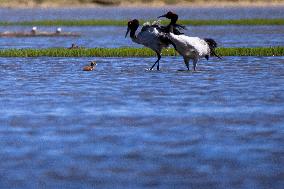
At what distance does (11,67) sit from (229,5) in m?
166

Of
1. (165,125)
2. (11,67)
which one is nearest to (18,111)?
(165,125)

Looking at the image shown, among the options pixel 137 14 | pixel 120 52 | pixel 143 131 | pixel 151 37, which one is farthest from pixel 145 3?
pixel 143 131

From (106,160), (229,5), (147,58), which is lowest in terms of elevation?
(229,5)

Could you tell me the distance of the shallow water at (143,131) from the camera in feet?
39.1

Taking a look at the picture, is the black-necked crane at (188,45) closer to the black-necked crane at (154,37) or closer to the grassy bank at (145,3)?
the black-necked crane at (154,37)

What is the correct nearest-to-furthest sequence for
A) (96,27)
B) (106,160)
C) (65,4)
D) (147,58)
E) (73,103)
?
1. (106,160)
2. (73,103)
3. (147,58)
4. (96,27)
5. (65,4)

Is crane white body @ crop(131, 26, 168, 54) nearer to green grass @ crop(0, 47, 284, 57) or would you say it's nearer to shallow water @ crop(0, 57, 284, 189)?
shallow water @ crop(0, 57, 284, 189)

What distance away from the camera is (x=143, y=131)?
15.5m

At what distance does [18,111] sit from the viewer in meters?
18.4

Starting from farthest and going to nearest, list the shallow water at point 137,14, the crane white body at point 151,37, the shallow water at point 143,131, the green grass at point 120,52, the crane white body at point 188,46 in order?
the shallow water at point 137,14, the green grass at point 120,52, the crane white body at point 151,37, the crane white body at point 188,46, the shallow water at point 143,131

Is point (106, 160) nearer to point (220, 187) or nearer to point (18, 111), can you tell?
point (220, 187)

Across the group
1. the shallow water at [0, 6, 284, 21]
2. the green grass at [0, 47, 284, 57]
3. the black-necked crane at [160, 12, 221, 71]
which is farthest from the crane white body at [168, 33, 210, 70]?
the shallow water at [0, 6, 284, 21]

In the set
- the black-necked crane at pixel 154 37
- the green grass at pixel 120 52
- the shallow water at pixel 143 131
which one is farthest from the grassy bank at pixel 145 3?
the shallow water at pixel 143 131

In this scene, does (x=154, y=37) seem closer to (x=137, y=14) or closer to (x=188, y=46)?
(x=188, y=46)
